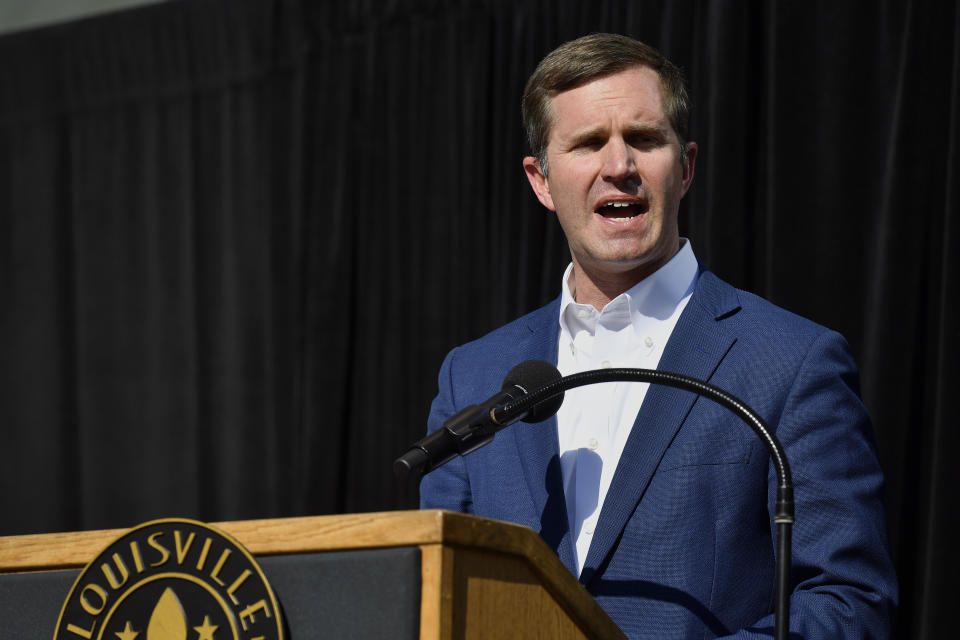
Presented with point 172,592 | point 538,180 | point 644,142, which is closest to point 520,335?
point 538,180

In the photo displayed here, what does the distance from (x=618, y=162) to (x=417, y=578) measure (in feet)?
3.33

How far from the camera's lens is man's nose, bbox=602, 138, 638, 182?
1.92m

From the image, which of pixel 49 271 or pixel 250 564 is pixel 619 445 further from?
pixel 49 271

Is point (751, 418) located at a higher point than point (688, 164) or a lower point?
lower

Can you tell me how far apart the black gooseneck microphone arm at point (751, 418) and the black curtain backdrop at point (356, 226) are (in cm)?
153

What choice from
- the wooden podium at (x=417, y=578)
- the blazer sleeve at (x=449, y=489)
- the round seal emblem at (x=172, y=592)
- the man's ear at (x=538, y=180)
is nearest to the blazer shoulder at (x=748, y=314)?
the man's ear at (x=538, y=180)

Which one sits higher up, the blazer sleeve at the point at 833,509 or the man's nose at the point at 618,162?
the man's nose at the point at 618,162

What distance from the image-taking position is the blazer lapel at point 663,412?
168 cm

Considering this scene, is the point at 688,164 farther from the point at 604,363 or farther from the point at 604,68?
the point at 604,363

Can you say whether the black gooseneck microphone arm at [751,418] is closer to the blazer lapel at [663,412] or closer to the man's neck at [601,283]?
the blazer lapel at [663,412]

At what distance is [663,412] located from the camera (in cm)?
174

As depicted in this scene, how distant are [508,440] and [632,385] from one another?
22 cm

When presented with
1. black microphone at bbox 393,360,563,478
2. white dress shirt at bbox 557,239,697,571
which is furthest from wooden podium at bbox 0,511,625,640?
white dress shirt at bbox 557,239,697,571

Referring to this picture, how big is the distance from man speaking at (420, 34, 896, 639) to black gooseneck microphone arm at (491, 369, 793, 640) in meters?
0.17
